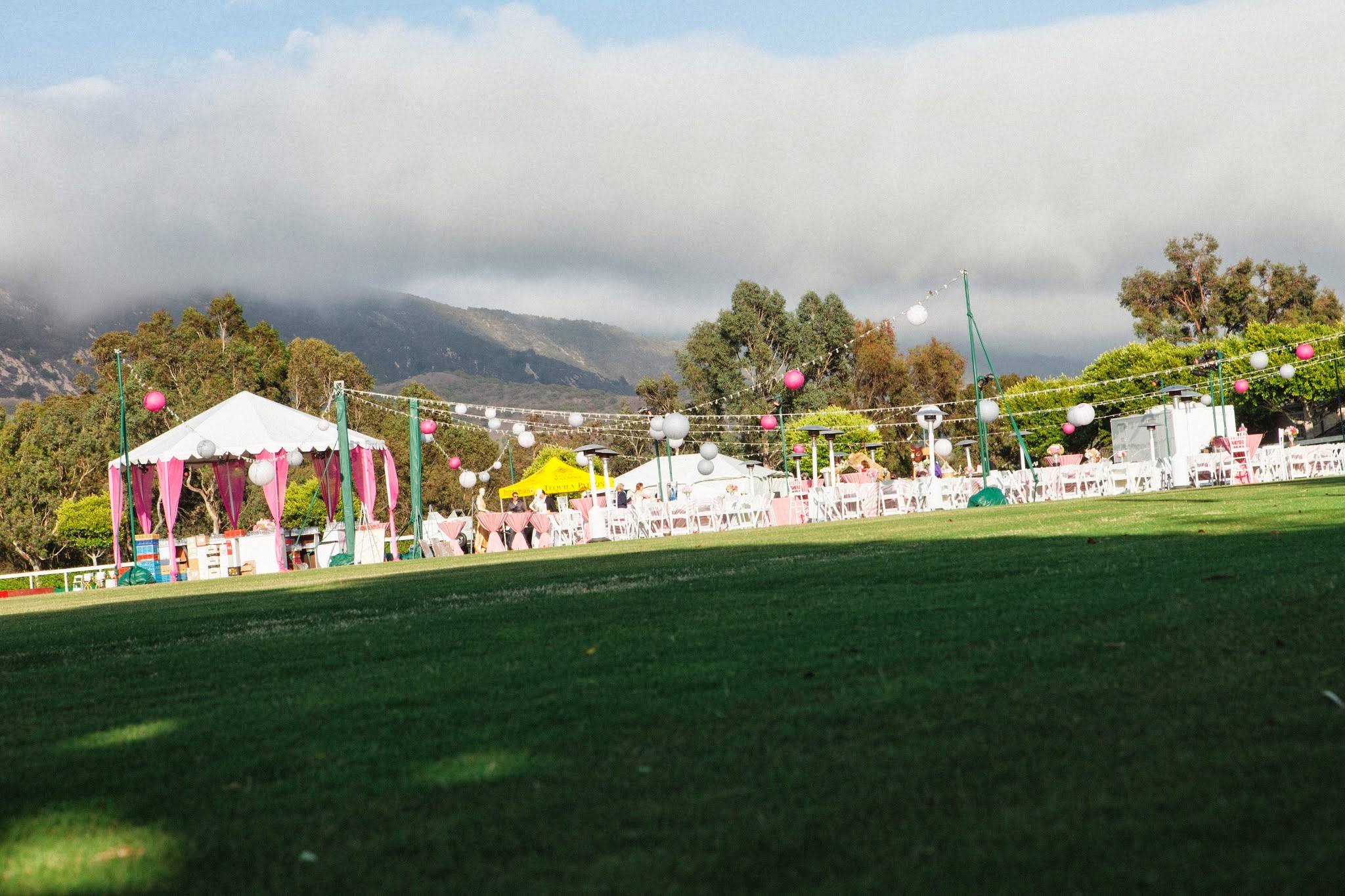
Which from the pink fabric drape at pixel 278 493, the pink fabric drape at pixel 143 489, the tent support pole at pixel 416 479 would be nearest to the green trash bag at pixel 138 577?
the pink fabric drape at pixel 143 489

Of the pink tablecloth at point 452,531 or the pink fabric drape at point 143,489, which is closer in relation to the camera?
the pink tablecloth at point 452,531

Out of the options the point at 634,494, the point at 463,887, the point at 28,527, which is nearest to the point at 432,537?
the point at 634,494

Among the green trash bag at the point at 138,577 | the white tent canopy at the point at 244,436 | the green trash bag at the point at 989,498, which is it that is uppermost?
the white tent canopy at the point at 244,436

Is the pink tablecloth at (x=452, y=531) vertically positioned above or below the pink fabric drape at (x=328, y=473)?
below

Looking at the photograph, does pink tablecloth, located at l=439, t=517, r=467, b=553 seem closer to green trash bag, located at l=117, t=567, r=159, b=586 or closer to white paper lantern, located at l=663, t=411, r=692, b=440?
white paper lantern, located at l=663, t=411, r=692, b=440

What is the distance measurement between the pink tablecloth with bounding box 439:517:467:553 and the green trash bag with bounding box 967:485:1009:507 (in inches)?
464

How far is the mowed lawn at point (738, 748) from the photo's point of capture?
1.98m

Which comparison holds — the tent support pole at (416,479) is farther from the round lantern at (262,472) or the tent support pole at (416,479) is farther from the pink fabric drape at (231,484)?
the pink fabric drape at (231,484)

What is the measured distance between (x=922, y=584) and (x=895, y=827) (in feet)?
14.5

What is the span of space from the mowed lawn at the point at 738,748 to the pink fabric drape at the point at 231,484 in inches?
913

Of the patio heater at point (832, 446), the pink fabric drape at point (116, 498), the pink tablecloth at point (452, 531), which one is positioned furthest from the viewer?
the patio heater at point (832, 446)

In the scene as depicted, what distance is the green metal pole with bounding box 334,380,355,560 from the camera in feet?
75.9

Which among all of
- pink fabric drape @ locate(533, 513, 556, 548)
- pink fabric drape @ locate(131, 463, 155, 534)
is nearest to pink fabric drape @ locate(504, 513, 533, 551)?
pink fabric drape @ locate(533, 513, 556, 548)

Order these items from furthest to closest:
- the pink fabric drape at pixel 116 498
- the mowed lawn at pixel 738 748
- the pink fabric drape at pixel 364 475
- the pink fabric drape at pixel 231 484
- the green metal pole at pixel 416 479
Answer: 1. the pink fabric drape at pixel 231 484
2. the pink fabric drape at pixel 364 475
3. the pink fabric drape at pixel 116 498
4. the green metal pole at pixel 416 479
5. the mowed lawn at pixel 738 748
